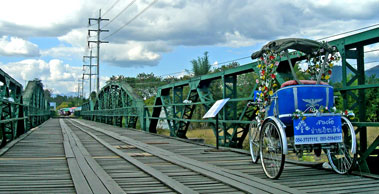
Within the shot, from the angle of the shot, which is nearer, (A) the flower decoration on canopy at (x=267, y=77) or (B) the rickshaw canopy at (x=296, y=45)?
(B) the rickshaw canopy at (x=296, y=45)

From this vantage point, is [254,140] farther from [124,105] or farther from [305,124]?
[124,105]

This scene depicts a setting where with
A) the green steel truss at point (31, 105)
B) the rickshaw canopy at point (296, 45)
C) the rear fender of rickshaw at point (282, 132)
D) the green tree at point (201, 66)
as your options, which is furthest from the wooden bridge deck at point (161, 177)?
the green tree at point (201, 66)

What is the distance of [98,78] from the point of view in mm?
47844

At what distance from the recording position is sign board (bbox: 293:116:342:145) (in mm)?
4598

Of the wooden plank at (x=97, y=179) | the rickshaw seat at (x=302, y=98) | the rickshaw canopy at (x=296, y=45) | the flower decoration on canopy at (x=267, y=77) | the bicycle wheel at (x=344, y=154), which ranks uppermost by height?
the rickshaw canopy at (x=296, y=45)

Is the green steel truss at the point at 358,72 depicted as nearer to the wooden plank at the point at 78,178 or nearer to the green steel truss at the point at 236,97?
the green steel truss at the point at 236,97

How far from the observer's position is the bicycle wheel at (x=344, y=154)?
472 cm

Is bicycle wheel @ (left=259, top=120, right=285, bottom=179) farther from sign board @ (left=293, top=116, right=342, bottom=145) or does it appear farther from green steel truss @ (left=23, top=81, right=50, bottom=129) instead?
green steel truss @ (left=23, top=81, right=50, bottom=129)

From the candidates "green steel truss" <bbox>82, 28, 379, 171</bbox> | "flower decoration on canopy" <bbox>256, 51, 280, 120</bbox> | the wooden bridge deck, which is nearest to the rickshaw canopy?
"flower decoration on canopy" <bbox>256, 51, 280, 120</bbox>

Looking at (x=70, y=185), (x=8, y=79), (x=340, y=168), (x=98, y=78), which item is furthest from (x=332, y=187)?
(x=98, y=78)

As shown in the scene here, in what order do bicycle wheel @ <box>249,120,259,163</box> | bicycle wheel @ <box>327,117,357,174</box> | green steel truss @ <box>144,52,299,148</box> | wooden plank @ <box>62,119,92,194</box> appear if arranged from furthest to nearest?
green steel truss @ <box>144,52,299,148</box>
bicycle wheel @ <box>249,120,259,163</box>
bicycle wheel @ <box>327,117,357,174</box>
wooden plank @ <box>62,119,92,194</box>

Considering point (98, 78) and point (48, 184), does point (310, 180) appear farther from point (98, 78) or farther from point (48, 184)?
point (98, 78)

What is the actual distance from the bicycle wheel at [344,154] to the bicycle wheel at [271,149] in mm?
672

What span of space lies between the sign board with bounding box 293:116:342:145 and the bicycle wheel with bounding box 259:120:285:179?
250 millimetres
